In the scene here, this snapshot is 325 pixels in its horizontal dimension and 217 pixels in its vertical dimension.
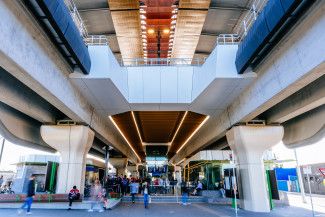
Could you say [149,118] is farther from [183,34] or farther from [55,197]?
[55,197]

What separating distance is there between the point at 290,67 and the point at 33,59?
9.93 m

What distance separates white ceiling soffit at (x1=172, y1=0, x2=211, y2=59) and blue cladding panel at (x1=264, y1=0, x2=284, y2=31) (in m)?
8.36

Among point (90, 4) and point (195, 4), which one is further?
point (90, 4)

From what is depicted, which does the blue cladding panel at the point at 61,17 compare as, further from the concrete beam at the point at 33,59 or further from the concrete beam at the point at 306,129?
the concrete beam at the point at 306,129

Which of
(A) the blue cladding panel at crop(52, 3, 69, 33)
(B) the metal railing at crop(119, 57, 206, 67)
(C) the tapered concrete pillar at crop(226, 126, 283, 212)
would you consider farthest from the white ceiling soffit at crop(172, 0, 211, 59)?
(A) the blue cladding panel at crop(52, 3, 69, 33)

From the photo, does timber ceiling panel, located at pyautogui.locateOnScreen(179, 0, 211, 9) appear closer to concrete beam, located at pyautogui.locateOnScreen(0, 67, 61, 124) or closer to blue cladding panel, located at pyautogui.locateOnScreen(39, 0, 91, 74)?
blue cladding panel, located at pyautogui.locateOnScreen(39, 0, 91, 74)

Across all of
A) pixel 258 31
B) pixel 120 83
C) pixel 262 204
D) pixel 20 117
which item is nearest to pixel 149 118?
pixel 120 83

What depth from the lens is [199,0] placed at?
1579 centimetres

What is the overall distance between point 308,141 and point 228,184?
807 cm

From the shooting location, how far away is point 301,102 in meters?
12.6

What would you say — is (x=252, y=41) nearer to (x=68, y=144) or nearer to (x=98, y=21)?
(x=68, y=144)

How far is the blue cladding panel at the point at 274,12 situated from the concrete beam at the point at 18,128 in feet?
49.8

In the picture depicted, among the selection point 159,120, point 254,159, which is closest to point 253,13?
point 254,159

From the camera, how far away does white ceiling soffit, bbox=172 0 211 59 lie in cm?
1628
